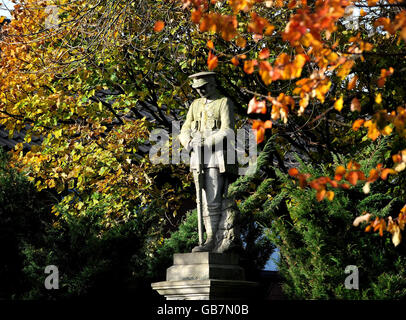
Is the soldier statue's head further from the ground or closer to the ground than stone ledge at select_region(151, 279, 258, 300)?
further from the ground

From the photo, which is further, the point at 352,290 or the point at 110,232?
the point at 110,232

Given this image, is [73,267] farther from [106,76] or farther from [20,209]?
[106,76]

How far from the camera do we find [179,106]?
1286cm

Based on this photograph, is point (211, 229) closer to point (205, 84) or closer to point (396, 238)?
point (205, 84)

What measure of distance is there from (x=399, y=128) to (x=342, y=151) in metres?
6.87

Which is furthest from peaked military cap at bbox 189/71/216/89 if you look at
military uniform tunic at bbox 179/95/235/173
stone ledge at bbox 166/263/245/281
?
stone ledge at bbox 166/263/245/281

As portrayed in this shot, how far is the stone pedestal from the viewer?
6938 millimetres

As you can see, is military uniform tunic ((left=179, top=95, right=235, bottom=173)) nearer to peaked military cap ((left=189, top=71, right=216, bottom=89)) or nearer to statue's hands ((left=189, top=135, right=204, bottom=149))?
statue's hands ((left=189, top=135, right=204, bottom=149))

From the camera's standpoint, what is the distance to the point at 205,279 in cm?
694

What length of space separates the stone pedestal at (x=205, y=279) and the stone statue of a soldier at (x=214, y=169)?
277 mm

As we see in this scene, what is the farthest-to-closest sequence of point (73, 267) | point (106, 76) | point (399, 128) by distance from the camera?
point (106, 76) → point (73, 267) → point (399, 128)

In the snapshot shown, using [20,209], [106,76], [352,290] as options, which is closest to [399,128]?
[352,290]

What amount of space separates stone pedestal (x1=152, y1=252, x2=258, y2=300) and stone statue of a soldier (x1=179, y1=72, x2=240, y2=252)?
0.91ft

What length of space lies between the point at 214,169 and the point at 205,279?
1.52 metres
